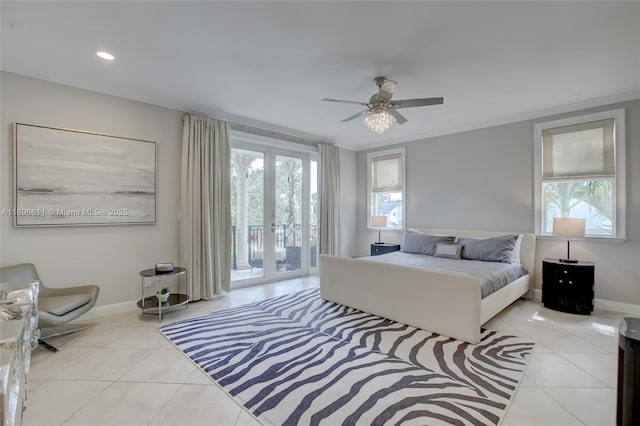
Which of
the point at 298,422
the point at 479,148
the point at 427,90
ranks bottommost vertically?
the point at 298,422

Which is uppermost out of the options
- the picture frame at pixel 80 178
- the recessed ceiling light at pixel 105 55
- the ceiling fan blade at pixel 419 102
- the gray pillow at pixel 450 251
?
the recessed ceiling light at pixel 105 55

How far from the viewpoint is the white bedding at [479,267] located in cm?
310

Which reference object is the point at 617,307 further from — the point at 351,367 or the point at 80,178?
the point at 80,178

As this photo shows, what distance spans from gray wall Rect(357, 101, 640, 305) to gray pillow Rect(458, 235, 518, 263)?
0.47 meters

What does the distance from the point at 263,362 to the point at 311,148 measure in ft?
13.3

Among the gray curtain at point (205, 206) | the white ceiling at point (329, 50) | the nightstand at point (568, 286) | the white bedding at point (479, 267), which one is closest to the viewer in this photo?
the white ceiling at point (329, 50)

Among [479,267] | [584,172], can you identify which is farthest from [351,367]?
[584,172]

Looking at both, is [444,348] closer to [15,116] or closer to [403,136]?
[403,136]

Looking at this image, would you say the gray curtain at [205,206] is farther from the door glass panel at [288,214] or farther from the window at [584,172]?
the window at [584,172]

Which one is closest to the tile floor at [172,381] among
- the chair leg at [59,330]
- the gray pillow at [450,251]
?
the chair leg at [59,330]

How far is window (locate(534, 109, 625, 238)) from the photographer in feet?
11.8

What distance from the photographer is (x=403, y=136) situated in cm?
548

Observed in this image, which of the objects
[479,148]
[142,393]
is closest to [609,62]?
[479,148]

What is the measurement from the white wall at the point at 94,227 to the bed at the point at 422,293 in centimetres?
227
